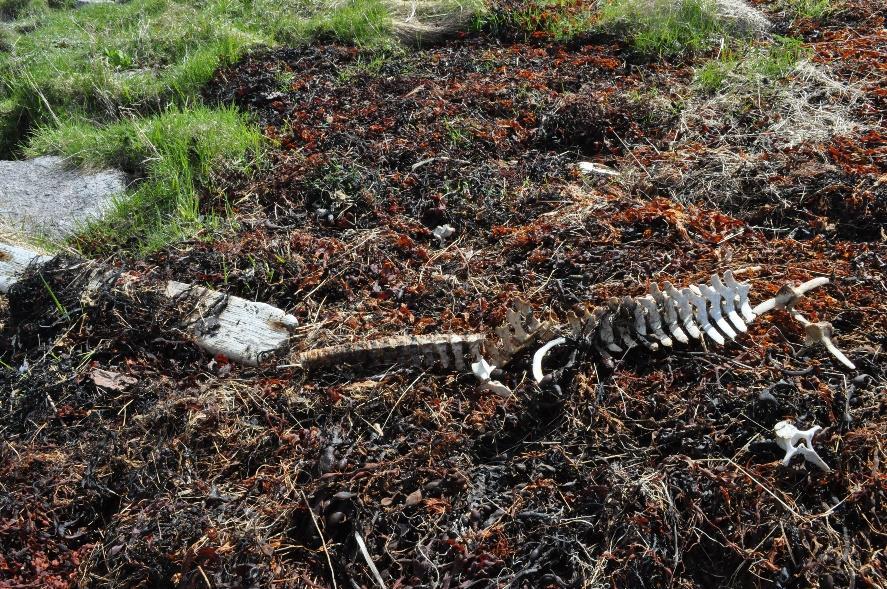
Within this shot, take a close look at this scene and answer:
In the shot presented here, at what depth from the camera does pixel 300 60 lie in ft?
20.1

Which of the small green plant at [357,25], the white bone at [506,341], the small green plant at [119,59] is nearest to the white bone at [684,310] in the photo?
the white bone at [506,341]

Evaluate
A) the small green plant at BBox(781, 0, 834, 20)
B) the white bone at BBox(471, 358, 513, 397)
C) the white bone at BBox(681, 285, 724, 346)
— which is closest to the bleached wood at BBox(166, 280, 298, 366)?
the white bone at BBox(471, 358, 513, 397)

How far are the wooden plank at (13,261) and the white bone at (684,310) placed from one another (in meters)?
3.23

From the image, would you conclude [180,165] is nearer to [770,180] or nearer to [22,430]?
[22,430]

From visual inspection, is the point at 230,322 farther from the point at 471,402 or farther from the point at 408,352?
the point at 471,402

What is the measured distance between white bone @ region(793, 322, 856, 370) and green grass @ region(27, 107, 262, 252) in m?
3.19

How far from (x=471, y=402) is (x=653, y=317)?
0.80 m

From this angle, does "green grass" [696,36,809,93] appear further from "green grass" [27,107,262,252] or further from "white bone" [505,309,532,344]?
"green grass" [27,107,262,252]

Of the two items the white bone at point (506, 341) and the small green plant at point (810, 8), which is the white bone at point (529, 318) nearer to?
the white bone at point (506, 341)

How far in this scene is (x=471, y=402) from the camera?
282 centimetres

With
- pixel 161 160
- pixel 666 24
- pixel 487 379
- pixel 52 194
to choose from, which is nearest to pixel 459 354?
pixel 487 379

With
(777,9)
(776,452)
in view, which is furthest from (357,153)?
(777,9)

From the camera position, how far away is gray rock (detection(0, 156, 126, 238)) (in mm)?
4512

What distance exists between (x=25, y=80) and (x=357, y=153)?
155 inches
